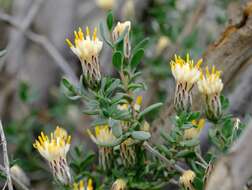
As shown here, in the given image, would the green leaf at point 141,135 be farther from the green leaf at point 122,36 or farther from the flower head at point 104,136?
the green leaf at point 122,36

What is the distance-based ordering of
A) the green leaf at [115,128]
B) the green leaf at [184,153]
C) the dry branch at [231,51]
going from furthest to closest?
the dry branch at [231,51]
the green leaf at [184,153]
the green leaf at [115,128]

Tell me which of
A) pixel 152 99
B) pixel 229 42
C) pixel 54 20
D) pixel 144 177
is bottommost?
pixel 144 177

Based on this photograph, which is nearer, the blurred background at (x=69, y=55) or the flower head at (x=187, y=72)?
the flower head at (x=187, y=72)

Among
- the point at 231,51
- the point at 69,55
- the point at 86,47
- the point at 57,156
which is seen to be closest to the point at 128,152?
the point at 57,156

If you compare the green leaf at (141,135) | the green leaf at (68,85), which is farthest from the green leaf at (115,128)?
the green leaf at (68,85)

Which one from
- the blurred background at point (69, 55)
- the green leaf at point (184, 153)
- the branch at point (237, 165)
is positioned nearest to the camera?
the branch at point (237, 165)

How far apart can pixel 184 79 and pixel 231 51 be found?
301mm

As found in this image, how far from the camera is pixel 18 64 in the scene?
2637 mm

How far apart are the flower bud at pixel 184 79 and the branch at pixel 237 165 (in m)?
0.34

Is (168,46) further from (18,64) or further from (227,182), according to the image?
(227,182)

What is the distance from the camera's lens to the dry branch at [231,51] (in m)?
1.40

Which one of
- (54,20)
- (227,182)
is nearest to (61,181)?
(227,182)

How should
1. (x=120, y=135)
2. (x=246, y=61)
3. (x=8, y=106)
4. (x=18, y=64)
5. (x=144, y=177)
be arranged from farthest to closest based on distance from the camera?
(x=18, y=64) → (x=8, y=106) → (x=246, y=61) → (x=144, y=177) → (x=120, y=135)

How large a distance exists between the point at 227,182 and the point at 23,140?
46.3 inches
